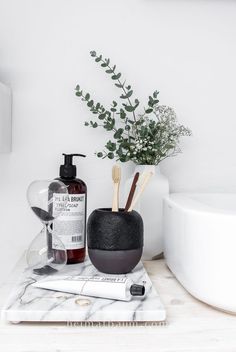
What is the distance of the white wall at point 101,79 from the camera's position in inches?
36.7

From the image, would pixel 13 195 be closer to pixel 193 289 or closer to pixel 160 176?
pixel 160 176

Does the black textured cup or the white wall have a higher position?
the white wall

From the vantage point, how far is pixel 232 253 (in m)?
0.54

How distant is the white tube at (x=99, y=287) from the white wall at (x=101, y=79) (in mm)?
336

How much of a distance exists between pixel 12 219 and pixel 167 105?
449 millimetres

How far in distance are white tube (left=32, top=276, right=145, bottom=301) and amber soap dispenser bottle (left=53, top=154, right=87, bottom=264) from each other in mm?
153

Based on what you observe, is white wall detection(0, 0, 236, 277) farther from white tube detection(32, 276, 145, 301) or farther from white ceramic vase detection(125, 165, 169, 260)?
white tube detection(32, 276, 145, 301)

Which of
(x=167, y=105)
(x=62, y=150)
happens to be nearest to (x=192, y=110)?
(x=167, y=105)

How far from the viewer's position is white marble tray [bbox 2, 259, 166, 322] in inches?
21.0

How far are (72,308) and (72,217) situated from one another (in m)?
0.25

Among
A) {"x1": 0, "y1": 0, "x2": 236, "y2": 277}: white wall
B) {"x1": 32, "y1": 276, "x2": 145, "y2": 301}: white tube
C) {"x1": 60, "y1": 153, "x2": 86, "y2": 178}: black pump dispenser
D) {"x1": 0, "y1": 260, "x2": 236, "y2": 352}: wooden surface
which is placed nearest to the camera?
{"x1": 0, "y1": 260, "x2": 236, "y2": 352}: wooden surface

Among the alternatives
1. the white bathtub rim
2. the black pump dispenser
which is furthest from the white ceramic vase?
the white bathtub rim

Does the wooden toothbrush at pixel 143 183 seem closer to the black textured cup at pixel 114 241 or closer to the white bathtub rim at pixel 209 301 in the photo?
the black textured cup at pixel 114 241

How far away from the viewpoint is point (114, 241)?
0.69 m
